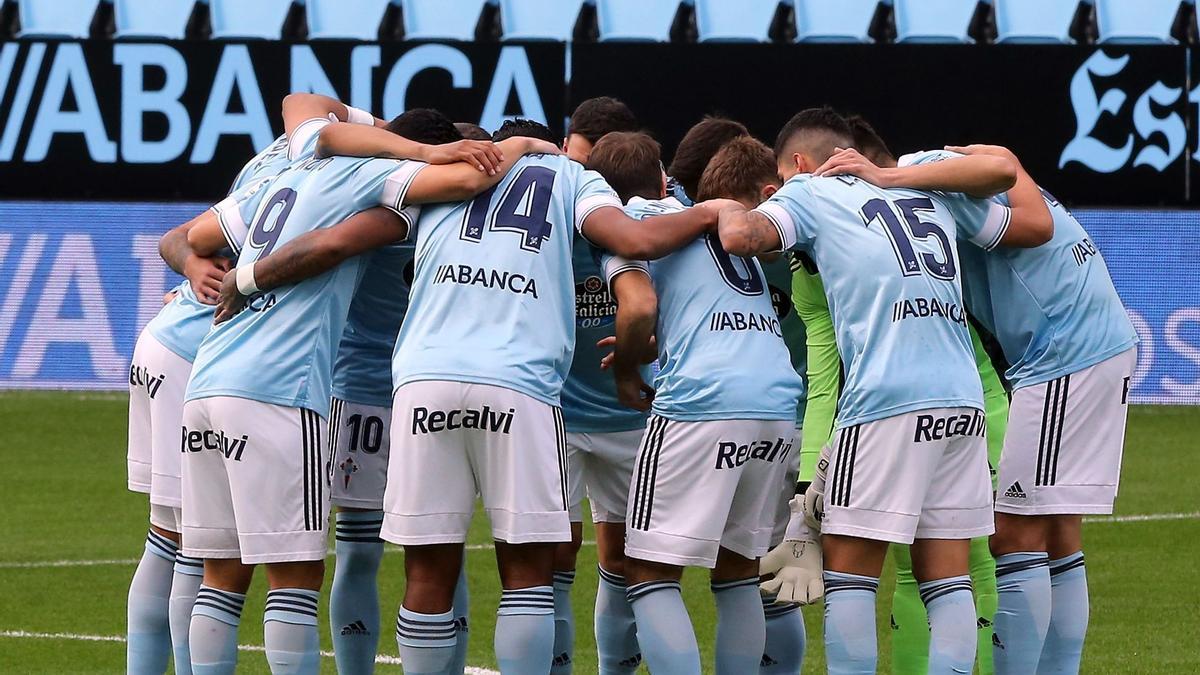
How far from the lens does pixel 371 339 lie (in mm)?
5895

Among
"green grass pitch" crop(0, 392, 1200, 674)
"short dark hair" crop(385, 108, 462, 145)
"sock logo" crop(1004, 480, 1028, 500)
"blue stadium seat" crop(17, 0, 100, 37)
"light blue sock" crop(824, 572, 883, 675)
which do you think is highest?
"short dark hair" crop(385, 108, 462, 145)

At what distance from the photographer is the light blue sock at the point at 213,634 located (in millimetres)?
5078

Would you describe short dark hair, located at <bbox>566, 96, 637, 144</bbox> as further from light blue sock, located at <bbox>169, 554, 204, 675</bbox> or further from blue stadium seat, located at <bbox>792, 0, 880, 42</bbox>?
blue stadium seat, located at <bbox>792, 0, 880, 42</bbox>

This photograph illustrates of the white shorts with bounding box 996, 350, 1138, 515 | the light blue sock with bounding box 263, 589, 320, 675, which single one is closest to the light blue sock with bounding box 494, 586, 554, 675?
the light blue sock with bounding box 263, 589, 320, 675

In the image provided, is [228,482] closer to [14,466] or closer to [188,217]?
[14,466]

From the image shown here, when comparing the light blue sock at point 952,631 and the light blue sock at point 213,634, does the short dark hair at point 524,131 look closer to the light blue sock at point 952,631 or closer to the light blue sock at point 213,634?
the light blue sock at point 213,634

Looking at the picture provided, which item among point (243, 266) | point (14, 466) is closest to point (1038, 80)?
point (14, 466)

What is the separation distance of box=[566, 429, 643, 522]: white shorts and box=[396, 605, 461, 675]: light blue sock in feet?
2.79

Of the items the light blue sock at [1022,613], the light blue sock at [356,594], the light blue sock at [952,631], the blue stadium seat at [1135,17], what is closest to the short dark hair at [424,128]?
the light blue sock at [356,594]

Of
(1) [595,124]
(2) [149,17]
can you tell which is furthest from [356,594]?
(2) [149,17]

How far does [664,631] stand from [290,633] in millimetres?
1019

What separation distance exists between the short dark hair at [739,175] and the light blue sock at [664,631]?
1.18 meters

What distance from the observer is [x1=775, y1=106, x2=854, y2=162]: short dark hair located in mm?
5449

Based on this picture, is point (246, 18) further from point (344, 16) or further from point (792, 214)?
point (792, 214)
